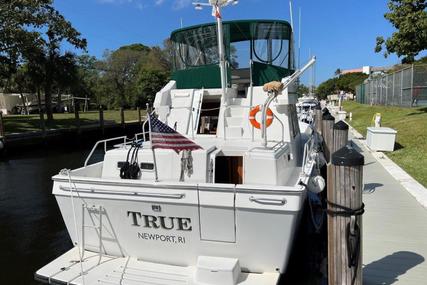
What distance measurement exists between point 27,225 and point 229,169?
6639 mm

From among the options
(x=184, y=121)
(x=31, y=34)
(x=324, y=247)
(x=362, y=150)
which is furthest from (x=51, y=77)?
(x=324, y=247)

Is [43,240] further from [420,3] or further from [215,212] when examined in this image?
[420,3]

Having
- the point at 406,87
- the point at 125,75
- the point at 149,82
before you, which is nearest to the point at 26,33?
the point at 406,87

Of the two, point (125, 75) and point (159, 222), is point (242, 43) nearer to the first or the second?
point (159, 222)

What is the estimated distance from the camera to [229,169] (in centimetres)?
611

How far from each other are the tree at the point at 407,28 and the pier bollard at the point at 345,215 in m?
17.0

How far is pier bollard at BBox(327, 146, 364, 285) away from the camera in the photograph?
4.12 m

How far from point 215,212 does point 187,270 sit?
1005mm

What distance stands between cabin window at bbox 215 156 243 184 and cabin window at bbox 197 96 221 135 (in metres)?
1.70

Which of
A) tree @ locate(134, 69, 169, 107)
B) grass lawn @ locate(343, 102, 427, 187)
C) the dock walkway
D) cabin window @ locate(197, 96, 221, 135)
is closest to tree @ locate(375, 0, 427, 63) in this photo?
grass lawn @ locate(343, 102, 427, 187)

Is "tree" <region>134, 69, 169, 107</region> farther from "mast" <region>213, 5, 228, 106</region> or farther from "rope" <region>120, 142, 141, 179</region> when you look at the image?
"rope" <region>120, 142, 141, 179</region>

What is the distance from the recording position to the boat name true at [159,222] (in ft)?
16.9

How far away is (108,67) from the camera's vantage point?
6475 cm

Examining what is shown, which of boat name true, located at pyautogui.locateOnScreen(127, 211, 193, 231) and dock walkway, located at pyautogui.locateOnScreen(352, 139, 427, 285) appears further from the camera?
dock walkway, located at pyautogui.locateOnScreen(352, 139, 427, 285)
